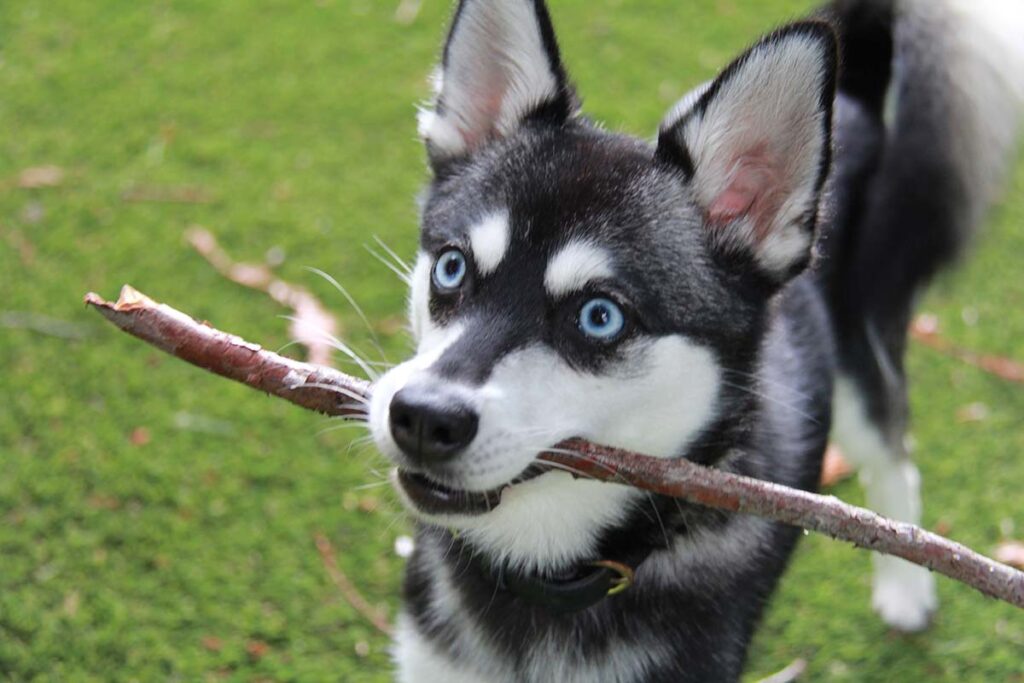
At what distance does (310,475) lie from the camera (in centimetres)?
330

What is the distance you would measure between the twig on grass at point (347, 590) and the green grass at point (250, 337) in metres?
0.03

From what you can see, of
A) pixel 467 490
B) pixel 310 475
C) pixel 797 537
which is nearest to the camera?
pixel 467 490

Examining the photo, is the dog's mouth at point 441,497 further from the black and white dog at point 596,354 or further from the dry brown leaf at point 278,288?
the dry brown leaf at point 278,288

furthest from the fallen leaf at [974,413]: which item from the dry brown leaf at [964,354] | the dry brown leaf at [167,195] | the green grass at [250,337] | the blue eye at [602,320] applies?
the dry brown leaf at [167,195]

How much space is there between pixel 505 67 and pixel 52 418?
79.0 inches

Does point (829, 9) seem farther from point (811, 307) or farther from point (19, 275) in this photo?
point (19, 275)

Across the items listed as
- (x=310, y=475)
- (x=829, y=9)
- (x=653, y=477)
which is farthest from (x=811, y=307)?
(x=310, y=475)

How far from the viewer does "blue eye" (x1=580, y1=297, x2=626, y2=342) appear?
189 cm

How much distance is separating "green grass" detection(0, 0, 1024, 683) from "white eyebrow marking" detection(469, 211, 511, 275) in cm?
91

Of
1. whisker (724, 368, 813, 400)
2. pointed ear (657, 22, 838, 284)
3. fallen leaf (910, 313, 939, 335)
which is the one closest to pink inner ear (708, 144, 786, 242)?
pointed ear (657, 22, 838, 284)

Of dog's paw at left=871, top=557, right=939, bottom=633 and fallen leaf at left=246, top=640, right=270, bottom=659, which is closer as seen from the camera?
fallen leaf at left=246, top=640, right=270, bottom=659

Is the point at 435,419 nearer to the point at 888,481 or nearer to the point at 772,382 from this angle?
the point at 772,382

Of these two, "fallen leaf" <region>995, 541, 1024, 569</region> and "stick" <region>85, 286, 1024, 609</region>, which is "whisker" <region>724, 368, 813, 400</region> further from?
"fallen leaf" <region>995, 541, 1024, 569</region>

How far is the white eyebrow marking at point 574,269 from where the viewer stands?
6.16ft
